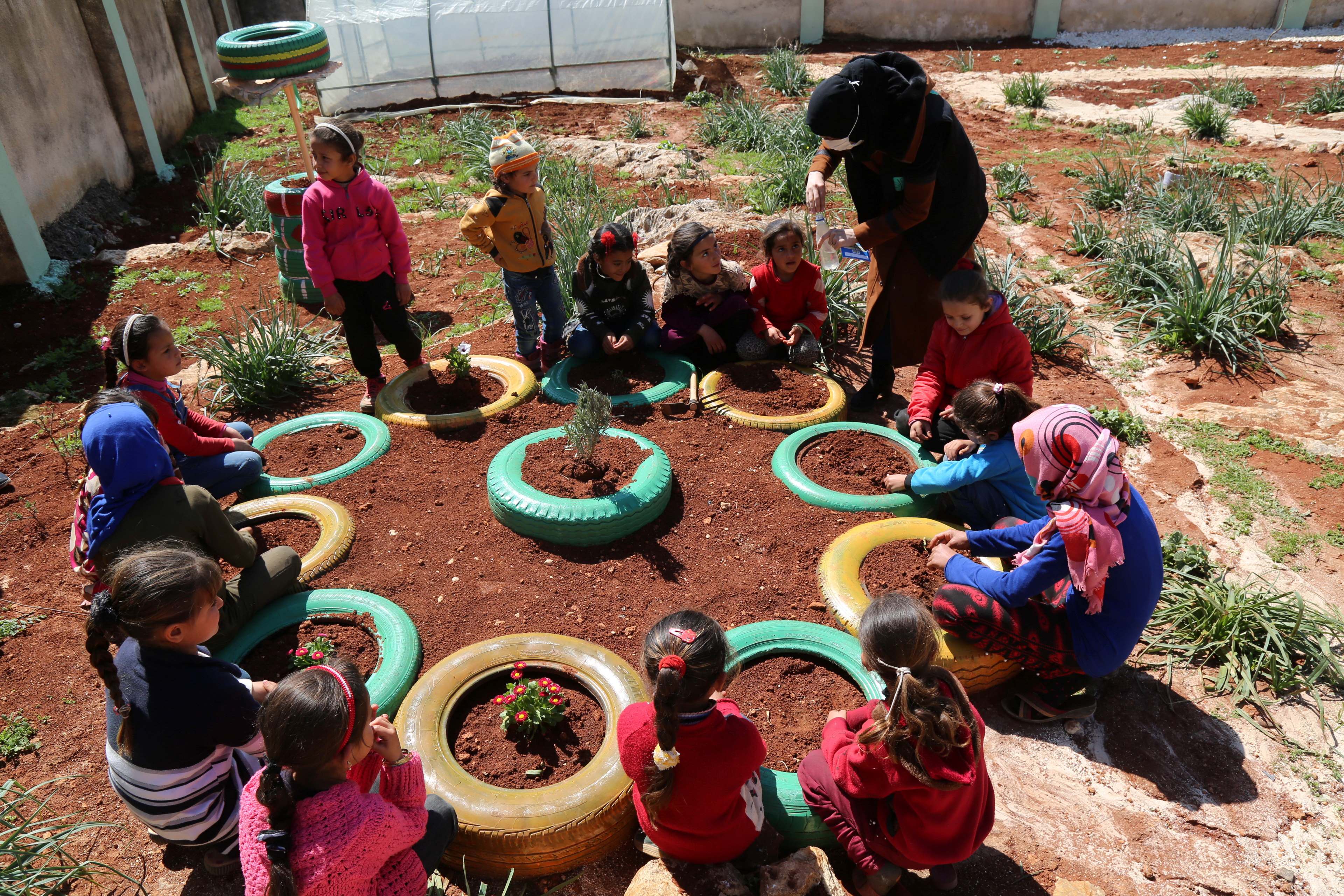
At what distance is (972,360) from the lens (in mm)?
3990

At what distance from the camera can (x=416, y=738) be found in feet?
8.86

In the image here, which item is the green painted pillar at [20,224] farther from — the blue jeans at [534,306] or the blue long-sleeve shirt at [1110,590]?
the blue long-sleeve shirt at [1110,590]

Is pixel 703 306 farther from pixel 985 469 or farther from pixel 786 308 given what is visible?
pixel 985 469

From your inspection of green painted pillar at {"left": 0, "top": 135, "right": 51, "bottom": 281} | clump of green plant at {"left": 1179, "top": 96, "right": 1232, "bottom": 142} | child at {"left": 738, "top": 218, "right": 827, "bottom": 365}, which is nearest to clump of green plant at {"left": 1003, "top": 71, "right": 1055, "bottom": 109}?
clump of green plant at {"left": 1179, "top": 96, "right": 1232, "bottom": 142}

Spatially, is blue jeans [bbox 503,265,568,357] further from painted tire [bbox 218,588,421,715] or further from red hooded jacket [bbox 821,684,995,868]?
red hooded jacket [bbox 821,684,995,868]

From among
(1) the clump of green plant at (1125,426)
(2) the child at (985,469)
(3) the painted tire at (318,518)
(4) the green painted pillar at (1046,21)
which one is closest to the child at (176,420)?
(3) the painted tire at (318,518)

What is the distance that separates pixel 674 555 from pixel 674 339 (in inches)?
74.2

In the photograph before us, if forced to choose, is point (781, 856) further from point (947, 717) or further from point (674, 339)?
point (674, 339)

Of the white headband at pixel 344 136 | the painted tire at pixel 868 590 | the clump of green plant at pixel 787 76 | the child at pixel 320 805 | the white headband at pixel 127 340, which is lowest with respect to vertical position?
the painted tire at pixel 868 590

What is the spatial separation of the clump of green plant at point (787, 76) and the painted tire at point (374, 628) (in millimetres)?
11550

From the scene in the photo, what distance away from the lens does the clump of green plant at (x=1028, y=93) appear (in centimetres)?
1133

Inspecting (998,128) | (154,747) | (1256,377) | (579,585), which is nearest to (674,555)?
(579,585)

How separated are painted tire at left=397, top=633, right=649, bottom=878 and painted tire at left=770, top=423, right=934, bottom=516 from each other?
1.53 m

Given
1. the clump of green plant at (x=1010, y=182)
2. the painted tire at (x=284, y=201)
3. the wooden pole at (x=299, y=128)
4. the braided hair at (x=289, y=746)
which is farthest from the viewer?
the clump of green plant at (x=1010, y=182)
